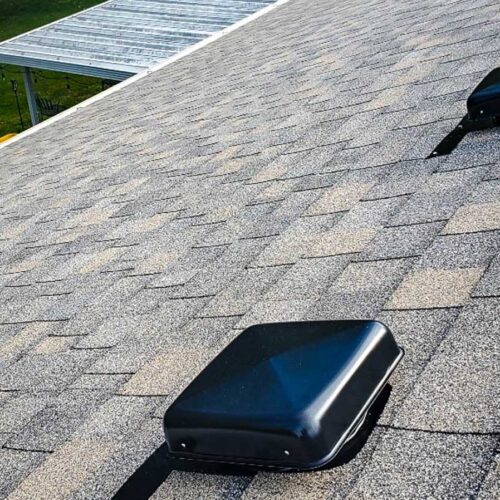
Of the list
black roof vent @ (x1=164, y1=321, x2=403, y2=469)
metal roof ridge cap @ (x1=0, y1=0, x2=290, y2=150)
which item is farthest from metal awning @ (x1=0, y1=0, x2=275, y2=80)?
black roof vent @ (x1=164, y1=321, x2=403, y2=469)

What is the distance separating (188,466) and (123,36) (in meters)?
11.2

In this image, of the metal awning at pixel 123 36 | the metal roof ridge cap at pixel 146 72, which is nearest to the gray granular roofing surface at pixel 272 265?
the metal roof ridge cap at pixel 146 72

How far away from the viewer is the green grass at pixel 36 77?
22391 millimetres

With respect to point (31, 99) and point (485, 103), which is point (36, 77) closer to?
point (31, 99)

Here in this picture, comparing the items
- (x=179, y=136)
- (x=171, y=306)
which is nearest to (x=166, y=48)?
(x=179, y=136)

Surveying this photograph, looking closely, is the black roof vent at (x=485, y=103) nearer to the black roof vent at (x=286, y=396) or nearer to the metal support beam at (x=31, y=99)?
the black roof vent at (x=286, y=396)

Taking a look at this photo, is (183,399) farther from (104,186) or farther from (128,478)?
(104,186)

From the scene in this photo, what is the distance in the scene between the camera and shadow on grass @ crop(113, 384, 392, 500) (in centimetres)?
161

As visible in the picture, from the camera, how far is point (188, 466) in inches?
70.9

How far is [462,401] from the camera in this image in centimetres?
162

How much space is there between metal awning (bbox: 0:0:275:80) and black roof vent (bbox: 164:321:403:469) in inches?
330

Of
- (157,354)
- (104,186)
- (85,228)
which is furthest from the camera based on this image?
(104,186)

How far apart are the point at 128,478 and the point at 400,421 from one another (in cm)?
65

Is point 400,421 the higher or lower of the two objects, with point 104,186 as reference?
higher
